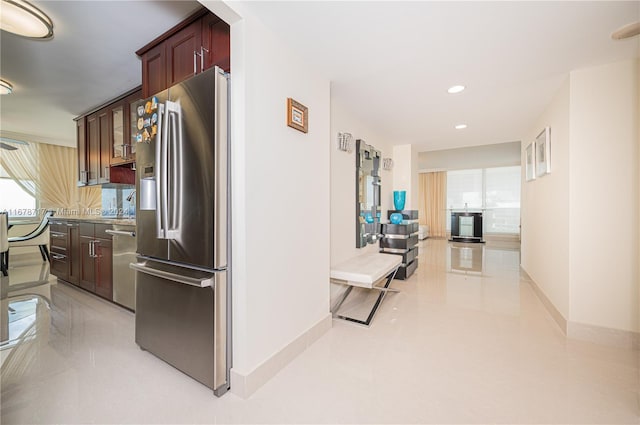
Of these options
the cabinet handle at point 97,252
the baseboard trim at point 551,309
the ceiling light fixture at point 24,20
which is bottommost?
the baseboard trim at point 551,309

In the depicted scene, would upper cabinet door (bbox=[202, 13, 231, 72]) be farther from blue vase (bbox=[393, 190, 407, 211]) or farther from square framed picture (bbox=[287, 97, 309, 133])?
blue vase (bbox=[393, 190, 407, 211])

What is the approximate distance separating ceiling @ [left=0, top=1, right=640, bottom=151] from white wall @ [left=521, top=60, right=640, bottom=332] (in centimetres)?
23

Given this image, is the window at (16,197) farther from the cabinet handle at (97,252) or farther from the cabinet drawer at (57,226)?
the cabinet handle at (97,252)

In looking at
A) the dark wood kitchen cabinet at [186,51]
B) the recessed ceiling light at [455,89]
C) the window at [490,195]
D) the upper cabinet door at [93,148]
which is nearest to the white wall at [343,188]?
the recessed ceiling light at [455,89]

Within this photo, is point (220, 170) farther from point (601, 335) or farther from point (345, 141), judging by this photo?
point (601, 335)

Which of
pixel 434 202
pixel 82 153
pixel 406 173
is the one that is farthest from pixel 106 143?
pixel 434 202

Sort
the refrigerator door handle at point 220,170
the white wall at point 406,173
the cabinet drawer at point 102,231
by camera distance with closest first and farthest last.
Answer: the refrigerator door handle at point 220,170, the cabinet drawer at point 102,231, the white wall at point 406,173

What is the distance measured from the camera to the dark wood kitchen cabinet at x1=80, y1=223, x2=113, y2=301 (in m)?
2.74

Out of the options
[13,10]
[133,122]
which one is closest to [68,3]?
[13,10]

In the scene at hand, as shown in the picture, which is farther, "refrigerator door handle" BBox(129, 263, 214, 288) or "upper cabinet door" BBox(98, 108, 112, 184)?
"upper cabinet door" BBox(98, 108, 112, 184)

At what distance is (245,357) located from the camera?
1.50 metres

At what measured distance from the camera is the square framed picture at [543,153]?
269 centimetres

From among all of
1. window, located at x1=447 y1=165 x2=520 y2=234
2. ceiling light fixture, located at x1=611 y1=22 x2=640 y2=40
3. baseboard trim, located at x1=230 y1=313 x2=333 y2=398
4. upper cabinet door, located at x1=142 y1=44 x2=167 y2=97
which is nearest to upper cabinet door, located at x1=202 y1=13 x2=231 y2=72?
upper cabinet door, located at x1=142 y1=44 x2=167 y2=97

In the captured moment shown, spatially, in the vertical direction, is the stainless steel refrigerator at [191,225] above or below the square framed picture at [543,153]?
below
